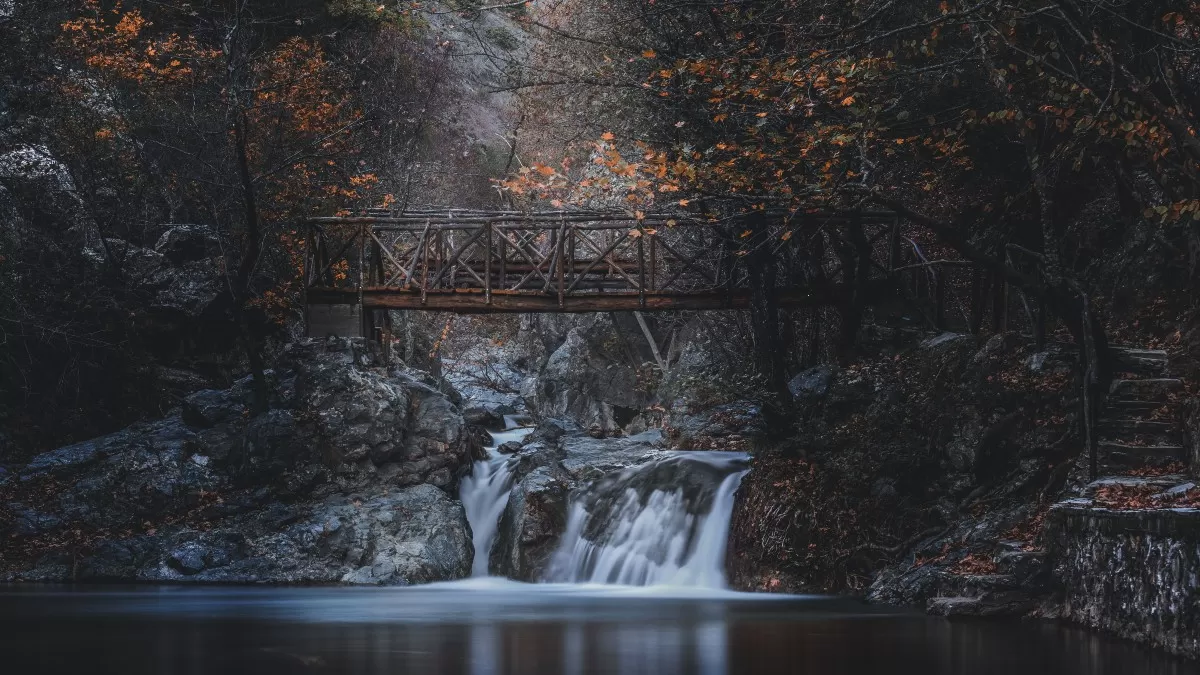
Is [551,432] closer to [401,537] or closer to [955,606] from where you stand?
[401,537]

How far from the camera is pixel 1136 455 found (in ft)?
37.2

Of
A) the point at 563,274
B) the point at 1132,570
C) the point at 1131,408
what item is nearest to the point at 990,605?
the point at 1132,570

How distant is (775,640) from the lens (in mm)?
10109

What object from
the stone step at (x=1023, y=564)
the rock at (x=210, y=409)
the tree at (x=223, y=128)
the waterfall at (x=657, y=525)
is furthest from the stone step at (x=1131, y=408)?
the rock at (x=210, y=409)

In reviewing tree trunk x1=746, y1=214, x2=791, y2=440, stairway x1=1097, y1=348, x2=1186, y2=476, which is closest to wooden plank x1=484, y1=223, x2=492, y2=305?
tree trunk x1=746, y1=214, x2=791, y2=440

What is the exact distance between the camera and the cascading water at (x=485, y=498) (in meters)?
19.1

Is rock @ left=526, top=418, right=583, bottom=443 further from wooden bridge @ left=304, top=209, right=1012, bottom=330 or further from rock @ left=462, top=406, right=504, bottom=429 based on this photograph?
rock @ left=462, top=406, right=504, bottom=429

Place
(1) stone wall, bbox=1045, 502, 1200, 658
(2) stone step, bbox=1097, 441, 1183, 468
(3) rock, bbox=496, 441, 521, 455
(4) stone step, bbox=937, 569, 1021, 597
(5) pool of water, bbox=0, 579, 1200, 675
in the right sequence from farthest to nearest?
1. (3) rock, bbox=496, 441, 521, 455
2. (2) stone step, bbox=1097, 441, 1183, 468
3. (4) stone step, bbox=937, 569, 1021, 597
4. (5) pool of water, bbox=0, 579, 1200, 675
5. (1) stone wall, bbox=1045, 502, 1200, 658

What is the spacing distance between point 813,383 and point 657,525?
132 inches

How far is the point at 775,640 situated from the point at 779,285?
10.2m

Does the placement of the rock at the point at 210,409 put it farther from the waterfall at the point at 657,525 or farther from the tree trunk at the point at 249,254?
the waterfall at the point at 657,525

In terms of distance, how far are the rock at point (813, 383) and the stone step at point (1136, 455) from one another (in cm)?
628

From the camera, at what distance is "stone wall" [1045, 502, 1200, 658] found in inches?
303

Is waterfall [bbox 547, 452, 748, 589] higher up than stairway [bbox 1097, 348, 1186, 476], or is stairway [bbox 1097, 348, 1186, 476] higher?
stairway [bbox 1097, 348, 1186, 476]
